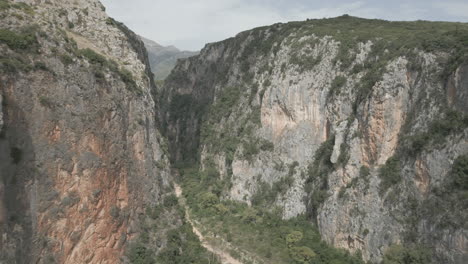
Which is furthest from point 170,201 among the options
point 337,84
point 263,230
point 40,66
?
point 337,84

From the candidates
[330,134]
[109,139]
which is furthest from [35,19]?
[330,134]

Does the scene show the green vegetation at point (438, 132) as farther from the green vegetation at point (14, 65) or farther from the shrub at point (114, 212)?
the green vegetation at point (14, 65)

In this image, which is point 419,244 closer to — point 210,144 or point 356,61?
point 356,61

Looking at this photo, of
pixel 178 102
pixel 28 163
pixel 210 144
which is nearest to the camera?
pixel 28 163

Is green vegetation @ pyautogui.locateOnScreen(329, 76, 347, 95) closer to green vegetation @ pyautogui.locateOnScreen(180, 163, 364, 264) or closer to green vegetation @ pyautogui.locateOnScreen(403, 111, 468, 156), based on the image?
green vegetation @ pyautogui.locateOnScreen(180, 163, 364, 264)

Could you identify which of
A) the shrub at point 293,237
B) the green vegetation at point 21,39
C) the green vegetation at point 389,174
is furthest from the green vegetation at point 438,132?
the green vegetation at point 21,39

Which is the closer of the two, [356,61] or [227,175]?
[356,61]

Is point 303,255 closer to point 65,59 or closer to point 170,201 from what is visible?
point 170,201
